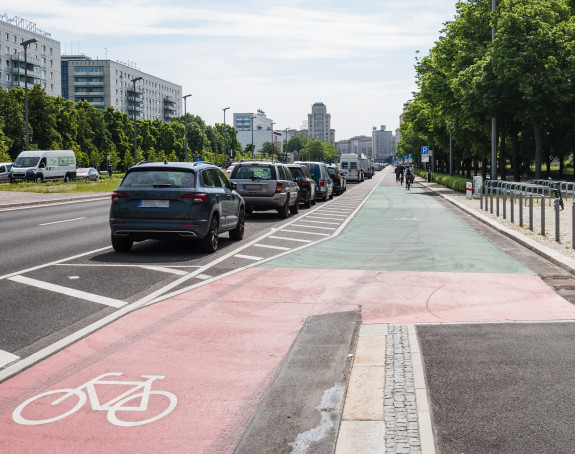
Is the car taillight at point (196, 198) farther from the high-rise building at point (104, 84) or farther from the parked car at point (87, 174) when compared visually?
the high-rise building at point (104, 84)

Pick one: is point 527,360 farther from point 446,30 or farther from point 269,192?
point 446,30

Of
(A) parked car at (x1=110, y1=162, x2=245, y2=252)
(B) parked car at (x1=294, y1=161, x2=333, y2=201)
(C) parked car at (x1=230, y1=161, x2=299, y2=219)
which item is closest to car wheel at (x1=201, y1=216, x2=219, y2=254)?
(A) parked car at (x1=110, y1=162, x2=245, y2=252)

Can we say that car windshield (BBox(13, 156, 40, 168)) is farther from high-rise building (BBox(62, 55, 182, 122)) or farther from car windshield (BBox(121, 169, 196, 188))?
high-rise building (BBox(62, 55, 182, 122))

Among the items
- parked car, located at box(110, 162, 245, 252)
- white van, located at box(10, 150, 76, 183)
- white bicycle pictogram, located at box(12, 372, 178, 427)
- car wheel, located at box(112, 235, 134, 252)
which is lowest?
white bicycle pictogram, located at box(12, 372, 178, 427)

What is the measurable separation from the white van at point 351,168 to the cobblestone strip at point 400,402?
64619 mm

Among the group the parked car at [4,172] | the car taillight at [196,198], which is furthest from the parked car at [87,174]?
the car taillight at [196,198]

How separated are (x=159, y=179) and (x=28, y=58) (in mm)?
106912

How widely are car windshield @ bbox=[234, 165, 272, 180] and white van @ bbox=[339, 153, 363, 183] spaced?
49596 millimetres

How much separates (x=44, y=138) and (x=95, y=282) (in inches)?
2626

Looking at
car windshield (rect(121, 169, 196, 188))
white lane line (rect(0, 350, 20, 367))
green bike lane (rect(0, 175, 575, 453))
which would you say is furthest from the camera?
car windshield (rect(121, 169, 196, 188))

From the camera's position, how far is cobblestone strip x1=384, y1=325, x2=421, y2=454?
385cm

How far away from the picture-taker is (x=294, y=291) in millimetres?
8836

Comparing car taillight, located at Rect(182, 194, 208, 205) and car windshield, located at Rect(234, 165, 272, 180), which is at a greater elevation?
car windshield, located at Rect(234, 165, 272, 180)

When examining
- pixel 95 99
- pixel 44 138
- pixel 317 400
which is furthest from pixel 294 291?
pixel 95 99
